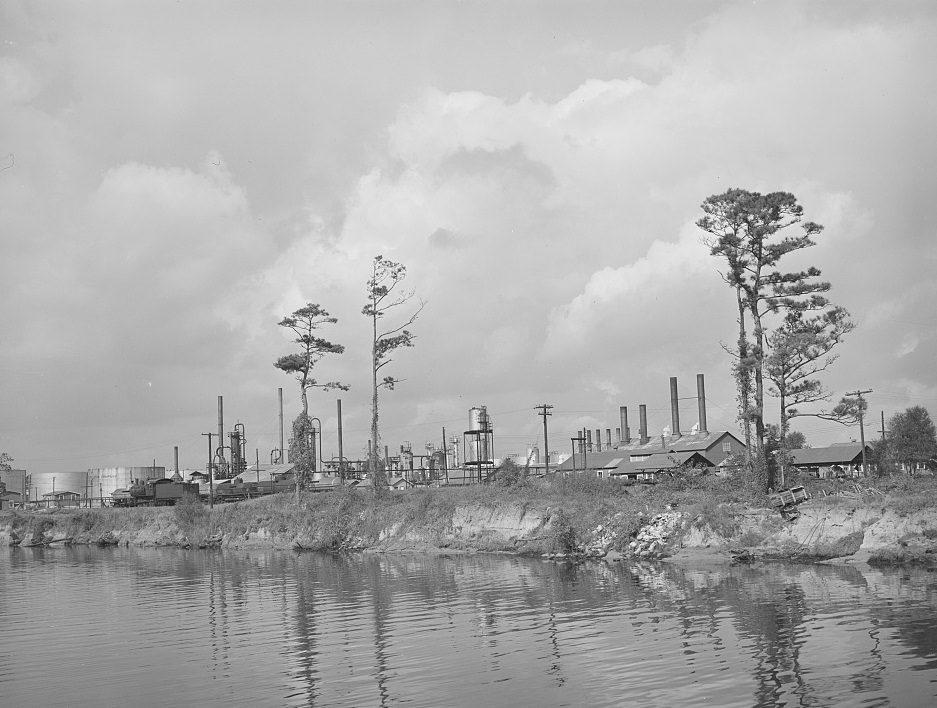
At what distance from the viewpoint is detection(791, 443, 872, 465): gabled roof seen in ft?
301

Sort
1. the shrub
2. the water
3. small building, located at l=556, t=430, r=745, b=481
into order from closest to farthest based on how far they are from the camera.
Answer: the water, the shrub, small building, located at l=556, t=430, r=745, b=481

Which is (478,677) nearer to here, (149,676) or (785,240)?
(149,676)

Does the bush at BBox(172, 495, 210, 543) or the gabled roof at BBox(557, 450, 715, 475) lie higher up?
the gabled roof at BBox(557, 450, 715, 475)

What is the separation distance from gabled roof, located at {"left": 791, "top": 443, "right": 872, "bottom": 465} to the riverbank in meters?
43.3

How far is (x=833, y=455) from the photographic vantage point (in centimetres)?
9475

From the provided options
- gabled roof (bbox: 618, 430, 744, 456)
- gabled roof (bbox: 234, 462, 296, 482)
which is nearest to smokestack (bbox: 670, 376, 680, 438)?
gabled roof (bbox: 618, 430, 744, 456)

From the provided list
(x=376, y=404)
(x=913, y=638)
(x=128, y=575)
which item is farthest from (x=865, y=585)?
(x=376, y=404)

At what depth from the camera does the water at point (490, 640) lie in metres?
18.3

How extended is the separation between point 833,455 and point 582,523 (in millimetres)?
55961

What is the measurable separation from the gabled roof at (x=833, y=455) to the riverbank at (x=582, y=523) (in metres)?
43.3

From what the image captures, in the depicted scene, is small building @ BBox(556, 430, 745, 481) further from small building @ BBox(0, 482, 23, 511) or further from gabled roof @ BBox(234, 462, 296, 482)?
small building @ BBox(0, 482, 23, 511)

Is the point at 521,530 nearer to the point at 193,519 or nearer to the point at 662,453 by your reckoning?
the point at 193,519

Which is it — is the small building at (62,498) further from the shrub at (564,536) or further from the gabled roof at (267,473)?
the shrub at (564,536)

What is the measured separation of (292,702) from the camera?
17984mm
